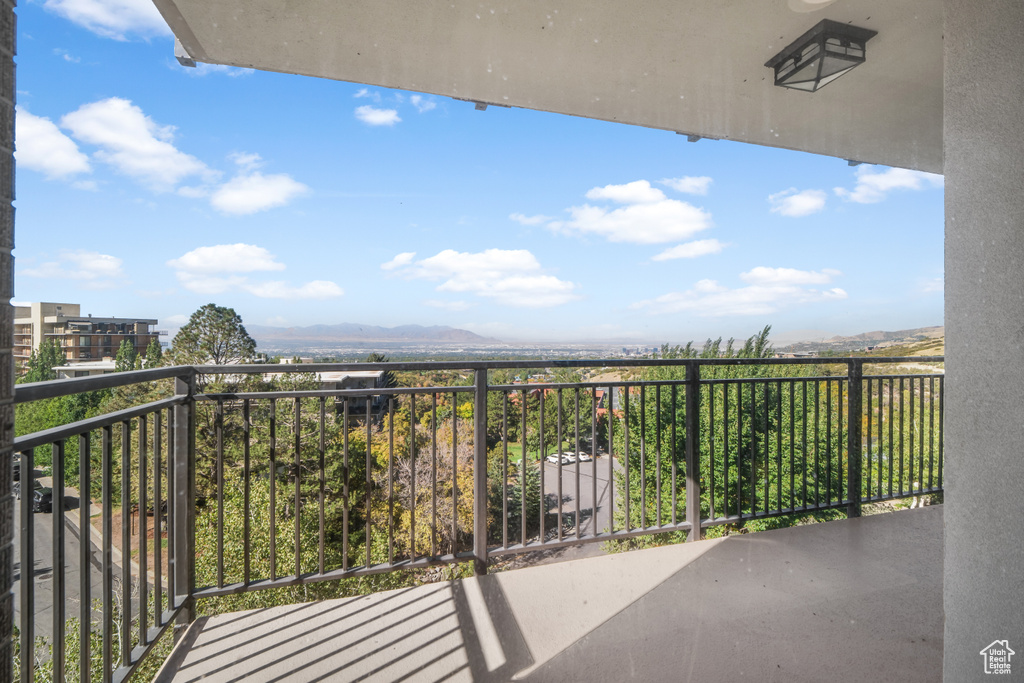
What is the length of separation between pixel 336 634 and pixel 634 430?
34.6ft

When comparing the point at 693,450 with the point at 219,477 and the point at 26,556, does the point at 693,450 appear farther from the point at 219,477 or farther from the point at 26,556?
the point at 26,556

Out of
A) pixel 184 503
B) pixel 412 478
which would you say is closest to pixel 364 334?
pixel 412 478

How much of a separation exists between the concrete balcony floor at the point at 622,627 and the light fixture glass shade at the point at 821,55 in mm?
2011

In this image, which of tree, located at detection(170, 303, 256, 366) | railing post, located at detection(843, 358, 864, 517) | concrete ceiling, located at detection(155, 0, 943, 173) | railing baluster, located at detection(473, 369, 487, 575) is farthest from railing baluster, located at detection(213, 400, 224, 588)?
tree, located at detection(170, 303, 256, 366)

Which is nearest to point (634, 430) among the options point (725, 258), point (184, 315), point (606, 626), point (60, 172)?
point (606, 626)

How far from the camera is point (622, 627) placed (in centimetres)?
166

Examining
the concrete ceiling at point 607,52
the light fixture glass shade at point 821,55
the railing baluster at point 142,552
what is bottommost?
the railing baluster at point 142,552

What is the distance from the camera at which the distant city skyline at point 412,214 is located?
83.6 feet

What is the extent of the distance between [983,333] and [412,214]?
37.2 meters

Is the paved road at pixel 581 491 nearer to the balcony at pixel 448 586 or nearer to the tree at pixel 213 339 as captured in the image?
the balcony at pixel 448 586

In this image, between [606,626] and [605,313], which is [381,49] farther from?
[605,313]

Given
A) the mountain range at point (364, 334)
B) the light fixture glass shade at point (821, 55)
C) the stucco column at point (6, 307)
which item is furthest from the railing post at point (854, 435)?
the mountain range at point (364, 334)

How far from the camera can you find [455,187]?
3603cm
